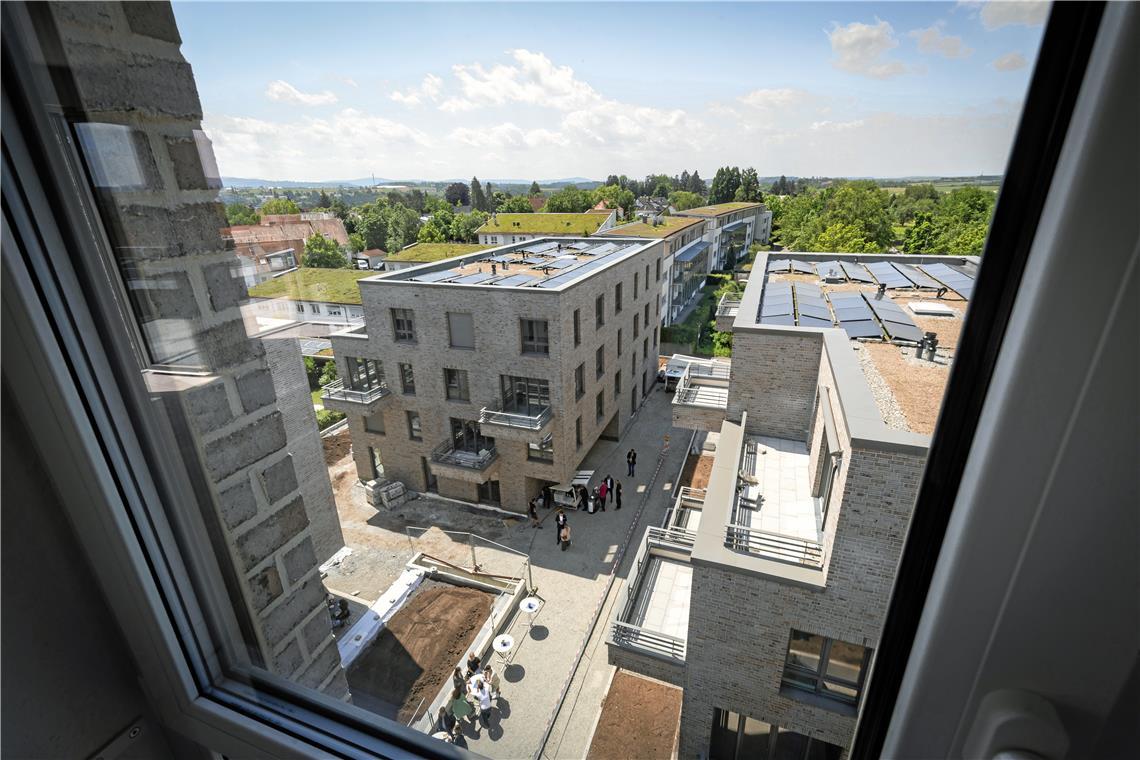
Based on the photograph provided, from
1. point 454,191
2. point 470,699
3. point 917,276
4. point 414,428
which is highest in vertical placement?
point 454,191

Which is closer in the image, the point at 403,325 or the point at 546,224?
the point at 403,325

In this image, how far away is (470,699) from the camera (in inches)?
217

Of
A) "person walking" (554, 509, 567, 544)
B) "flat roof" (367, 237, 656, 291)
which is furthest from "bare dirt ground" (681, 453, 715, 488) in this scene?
"flat roof" (367, 237, 656, 291)

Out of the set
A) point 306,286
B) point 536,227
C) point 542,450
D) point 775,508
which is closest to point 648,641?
point 775,508

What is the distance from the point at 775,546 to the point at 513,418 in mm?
5657

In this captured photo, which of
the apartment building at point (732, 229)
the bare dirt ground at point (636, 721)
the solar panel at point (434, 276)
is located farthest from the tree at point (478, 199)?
the bare dirt ground at point (636, 721)

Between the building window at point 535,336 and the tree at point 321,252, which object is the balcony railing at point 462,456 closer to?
the building window at point 535,336

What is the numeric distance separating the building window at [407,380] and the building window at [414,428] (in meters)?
0.53

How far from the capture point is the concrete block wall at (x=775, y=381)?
17.9 ft

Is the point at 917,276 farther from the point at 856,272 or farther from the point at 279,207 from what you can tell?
the point at 279,207

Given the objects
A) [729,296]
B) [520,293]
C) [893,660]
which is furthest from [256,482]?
[729,296]

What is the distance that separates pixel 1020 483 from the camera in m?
0.52

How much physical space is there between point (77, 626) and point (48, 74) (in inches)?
38.4

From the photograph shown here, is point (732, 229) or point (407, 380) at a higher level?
point (732, 229)
